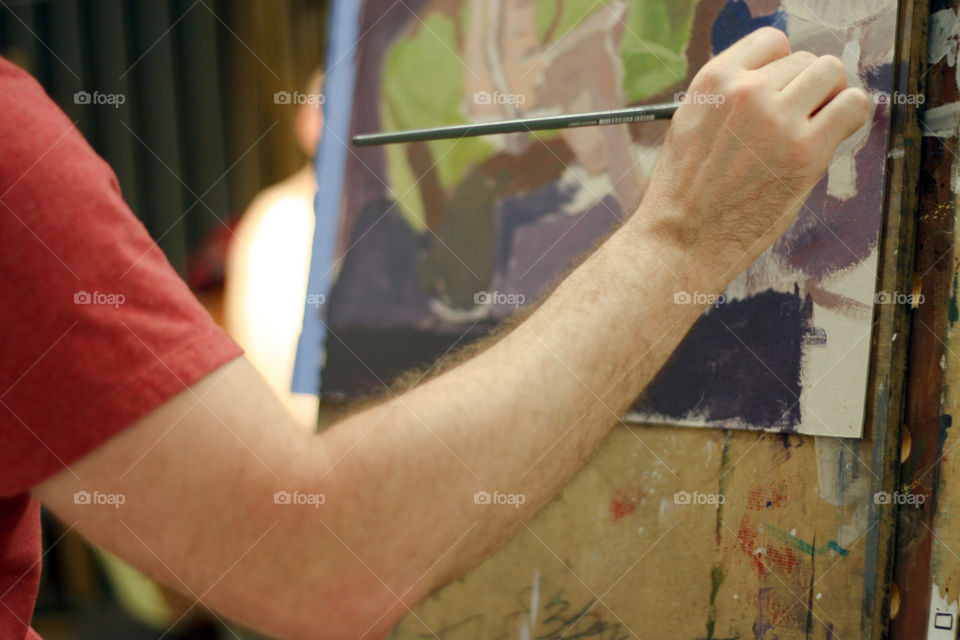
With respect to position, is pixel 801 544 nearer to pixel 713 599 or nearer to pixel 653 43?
pixel 713 599

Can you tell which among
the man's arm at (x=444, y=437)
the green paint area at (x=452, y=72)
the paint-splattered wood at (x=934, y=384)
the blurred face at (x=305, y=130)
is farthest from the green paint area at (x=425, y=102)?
the blurred face at (x=305, y=130)

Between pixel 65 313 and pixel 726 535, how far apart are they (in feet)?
1.76

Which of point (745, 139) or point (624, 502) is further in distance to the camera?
point (624, 502)

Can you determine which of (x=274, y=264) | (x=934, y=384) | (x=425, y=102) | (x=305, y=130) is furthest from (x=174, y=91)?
(x=934, y=384)

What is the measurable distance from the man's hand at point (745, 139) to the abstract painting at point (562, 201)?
0.22 feet

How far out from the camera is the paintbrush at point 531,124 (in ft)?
1.67

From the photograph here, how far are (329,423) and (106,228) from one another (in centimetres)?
46

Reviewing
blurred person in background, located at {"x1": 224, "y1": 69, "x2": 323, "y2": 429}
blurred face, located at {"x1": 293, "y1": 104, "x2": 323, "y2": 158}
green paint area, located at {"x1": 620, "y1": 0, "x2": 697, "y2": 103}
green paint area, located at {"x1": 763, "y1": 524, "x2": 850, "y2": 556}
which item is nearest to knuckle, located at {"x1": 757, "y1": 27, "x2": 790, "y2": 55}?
green paint area, located at {"x1": 620, "y1": 0, "x2": 697, "y2": 103}

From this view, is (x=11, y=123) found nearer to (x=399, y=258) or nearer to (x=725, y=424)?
(x=399, y=258)

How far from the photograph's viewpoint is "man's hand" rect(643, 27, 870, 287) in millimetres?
451

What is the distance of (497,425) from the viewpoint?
1.19 ft

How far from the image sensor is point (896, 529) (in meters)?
0.52

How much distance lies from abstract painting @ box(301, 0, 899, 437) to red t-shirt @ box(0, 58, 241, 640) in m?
0.40

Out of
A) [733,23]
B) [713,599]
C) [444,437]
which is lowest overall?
[713,599]
